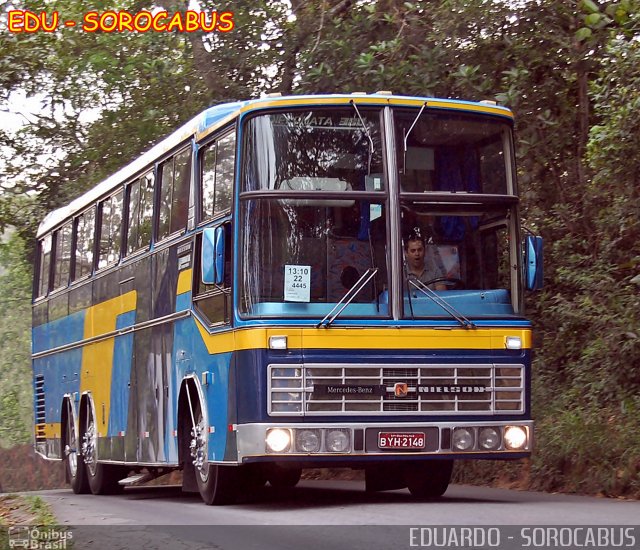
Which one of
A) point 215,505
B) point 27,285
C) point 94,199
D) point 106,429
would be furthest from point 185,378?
point 27,285

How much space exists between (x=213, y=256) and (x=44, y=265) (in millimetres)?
12218

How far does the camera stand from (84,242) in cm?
2100

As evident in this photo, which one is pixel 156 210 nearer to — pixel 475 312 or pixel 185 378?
pixel 185 378

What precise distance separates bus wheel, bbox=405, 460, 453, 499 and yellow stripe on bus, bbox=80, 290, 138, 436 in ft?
15.3

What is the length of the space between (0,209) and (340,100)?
1805 centimetres

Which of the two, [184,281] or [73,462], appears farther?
[73,462]

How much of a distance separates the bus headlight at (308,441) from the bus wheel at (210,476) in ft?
4.54

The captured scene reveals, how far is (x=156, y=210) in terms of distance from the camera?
647 inches

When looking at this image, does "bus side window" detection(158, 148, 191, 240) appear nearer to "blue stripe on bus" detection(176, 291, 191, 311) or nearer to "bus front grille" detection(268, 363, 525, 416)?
"blue stripe on bus" detection(176, 291, 191, 311)

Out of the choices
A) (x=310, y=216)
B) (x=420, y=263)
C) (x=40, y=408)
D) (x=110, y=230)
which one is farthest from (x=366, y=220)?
(x=40, y=408)

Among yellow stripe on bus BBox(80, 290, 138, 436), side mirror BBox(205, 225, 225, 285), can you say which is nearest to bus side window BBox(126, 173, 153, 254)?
yellow stripe on bus BBox(80, 290, 138, 436)

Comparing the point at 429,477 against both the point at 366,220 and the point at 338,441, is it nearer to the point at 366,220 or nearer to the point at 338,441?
the point at 338,441

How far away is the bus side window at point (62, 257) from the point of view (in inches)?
880

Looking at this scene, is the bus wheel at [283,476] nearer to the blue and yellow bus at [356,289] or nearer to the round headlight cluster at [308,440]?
the blue and yellow bus at [356,289]
